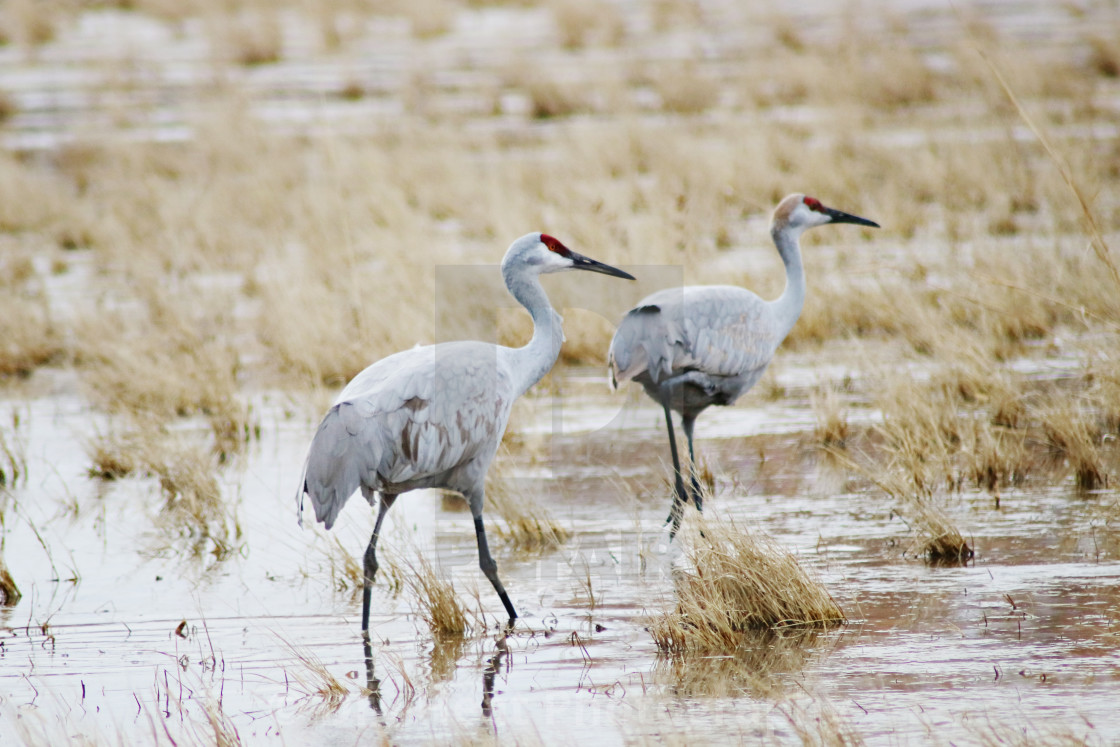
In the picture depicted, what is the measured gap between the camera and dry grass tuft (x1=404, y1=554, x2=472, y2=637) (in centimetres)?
502

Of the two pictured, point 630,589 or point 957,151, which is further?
point 957,151

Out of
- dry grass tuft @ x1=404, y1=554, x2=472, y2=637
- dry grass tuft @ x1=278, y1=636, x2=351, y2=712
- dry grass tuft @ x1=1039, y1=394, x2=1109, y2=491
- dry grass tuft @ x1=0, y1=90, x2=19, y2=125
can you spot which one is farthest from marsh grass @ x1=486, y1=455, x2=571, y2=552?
dry grass tuft @ x1=0, y1=90, x2=19, y2=125

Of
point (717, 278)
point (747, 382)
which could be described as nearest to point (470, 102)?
point (717, 278)

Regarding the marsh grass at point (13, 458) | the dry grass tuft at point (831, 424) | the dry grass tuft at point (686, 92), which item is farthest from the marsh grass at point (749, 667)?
the dry grass tuft at point (686, 92)

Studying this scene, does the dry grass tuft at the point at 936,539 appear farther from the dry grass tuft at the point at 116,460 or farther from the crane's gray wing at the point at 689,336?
the dry grass tuft at the point at 116,460

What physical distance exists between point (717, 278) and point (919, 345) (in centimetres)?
191

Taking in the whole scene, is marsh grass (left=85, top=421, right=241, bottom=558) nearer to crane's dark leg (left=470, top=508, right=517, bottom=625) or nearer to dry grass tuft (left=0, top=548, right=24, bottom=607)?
dry grass tuft (left=0, top=548, right=24, bottom=607)

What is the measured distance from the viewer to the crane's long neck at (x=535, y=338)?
5.62 m

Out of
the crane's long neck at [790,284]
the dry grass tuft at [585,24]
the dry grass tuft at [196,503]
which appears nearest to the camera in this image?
the dry grass tuft at [196,503]

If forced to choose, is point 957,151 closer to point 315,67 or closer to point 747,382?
point 747,382

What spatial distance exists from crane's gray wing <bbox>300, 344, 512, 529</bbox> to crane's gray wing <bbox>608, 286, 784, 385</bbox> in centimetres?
118

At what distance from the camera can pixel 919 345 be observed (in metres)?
8.72

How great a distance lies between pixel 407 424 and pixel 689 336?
183 cm

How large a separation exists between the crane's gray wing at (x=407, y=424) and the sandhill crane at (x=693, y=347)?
121 centimetres
